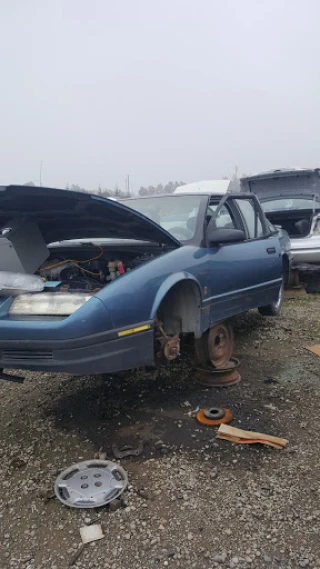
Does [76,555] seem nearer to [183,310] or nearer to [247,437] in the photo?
[247,437]

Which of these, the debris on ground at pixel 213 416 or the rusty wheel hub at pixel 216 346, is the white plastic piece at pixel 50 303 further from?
the rusty wheel hub at pixel 216 346

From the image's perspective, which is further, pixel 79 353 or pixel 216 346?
pixel 216 346

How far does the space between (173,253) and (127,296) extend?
62cm

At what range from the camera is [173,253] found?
326 cm

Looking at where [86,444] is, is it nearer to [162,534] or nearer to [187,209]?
[162,534]

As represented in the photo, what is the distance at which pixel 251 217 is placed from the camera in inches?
195

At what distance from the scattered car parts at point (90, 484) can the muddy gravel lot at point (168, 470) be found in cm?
5

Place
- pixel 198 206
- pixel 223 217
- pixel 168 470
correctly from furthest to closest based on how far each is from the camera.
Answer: pixel 223 217 → pixel 198 206 → pixel 168 470

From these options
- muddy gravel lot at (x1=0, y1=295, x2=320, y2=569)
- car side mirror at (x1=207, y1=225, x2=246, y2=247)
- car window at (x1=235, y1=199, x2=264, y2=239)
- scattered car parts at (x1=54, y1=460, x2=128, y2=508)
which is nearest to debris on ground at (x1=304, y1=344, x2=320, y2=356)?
muddy gravel lot at (x1=0, y1=295, x2=320, y2=569)

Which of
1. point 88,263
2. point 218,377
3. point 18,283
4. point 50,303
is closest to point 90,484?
point 50,303

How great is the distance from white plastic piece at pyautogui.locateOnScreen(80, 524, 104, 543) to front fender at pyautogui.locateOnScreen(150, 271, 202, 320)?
3.96 ft

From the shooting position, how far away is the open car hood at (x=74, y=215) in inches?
118

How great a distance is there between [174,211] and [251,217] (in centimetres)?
123

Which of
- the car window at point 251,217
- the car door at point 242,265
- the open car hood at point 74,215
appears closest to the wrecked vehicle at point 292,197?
the car window at point 251,217
